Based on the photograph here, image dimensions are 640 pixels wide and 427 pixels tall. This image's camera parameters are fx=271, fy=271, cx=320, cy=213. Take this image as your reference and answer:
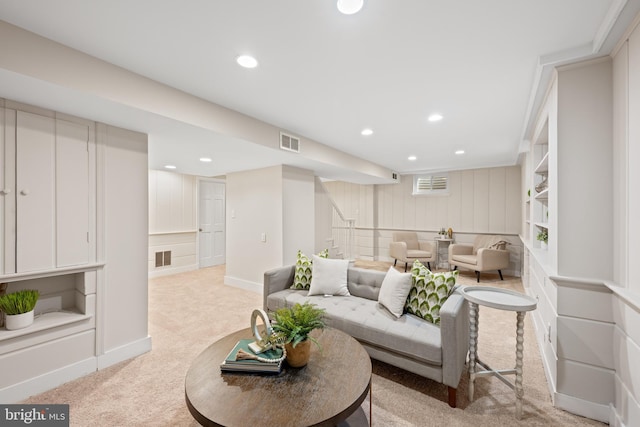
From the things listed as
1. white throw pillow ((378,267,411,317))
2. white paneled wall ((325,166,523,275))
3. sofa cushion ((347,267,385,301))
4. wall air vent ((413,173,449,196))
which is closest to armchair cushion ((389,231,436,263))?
white paneled wall ((325,166,523,275))

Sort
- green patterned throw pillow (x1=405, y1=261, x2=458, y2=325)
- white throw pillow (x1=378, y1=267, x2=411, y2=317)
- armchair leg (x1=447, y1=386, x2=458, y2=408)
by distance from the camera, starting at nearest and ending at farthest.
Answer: armchair leg (x1=447, y1=386, x2=458, y2=408)
green patterned throw pillow (x1=405, y1=261, x2=458, y2=325)
white throw pillow (x1=378, y1=267, x2=411, y2=317)

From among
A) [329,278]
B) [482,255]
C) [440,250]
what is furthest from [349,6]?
[440,250]

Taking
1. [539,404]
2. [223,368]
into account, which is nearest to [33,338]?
[223,368]

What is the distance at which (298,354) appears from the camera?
1.50m

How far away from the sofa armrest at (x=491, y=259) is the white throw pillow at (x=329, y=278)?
352 centimetres

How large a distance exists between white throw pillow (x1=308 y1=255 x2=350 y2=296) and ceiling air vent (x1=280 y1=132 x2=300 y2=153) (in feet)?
5.01

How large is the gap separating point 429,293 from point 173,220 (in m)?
5.62

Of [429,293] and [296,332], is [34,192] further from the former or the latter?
[429,293]

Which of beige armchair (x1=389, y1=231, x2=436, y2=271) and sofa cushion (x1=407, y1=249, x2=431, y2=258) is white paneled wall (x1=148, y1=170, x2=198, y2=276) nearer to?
beige armchair (x1=389, y1=231, x2=436, y2=271)

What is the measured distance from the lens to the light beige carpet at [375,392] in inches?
69.2

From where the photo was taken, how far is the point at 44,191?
82.4 inches

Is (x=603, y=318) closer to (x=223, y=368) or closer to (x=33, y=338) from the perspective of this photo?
(x=223, y=368)

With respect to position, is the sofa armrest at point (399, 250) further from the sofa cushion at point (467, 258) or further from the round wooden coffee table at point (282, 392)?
the round wooden coffee table at point (282, 392)

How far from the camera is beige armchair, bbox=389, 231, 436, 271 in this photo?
20.5ft
